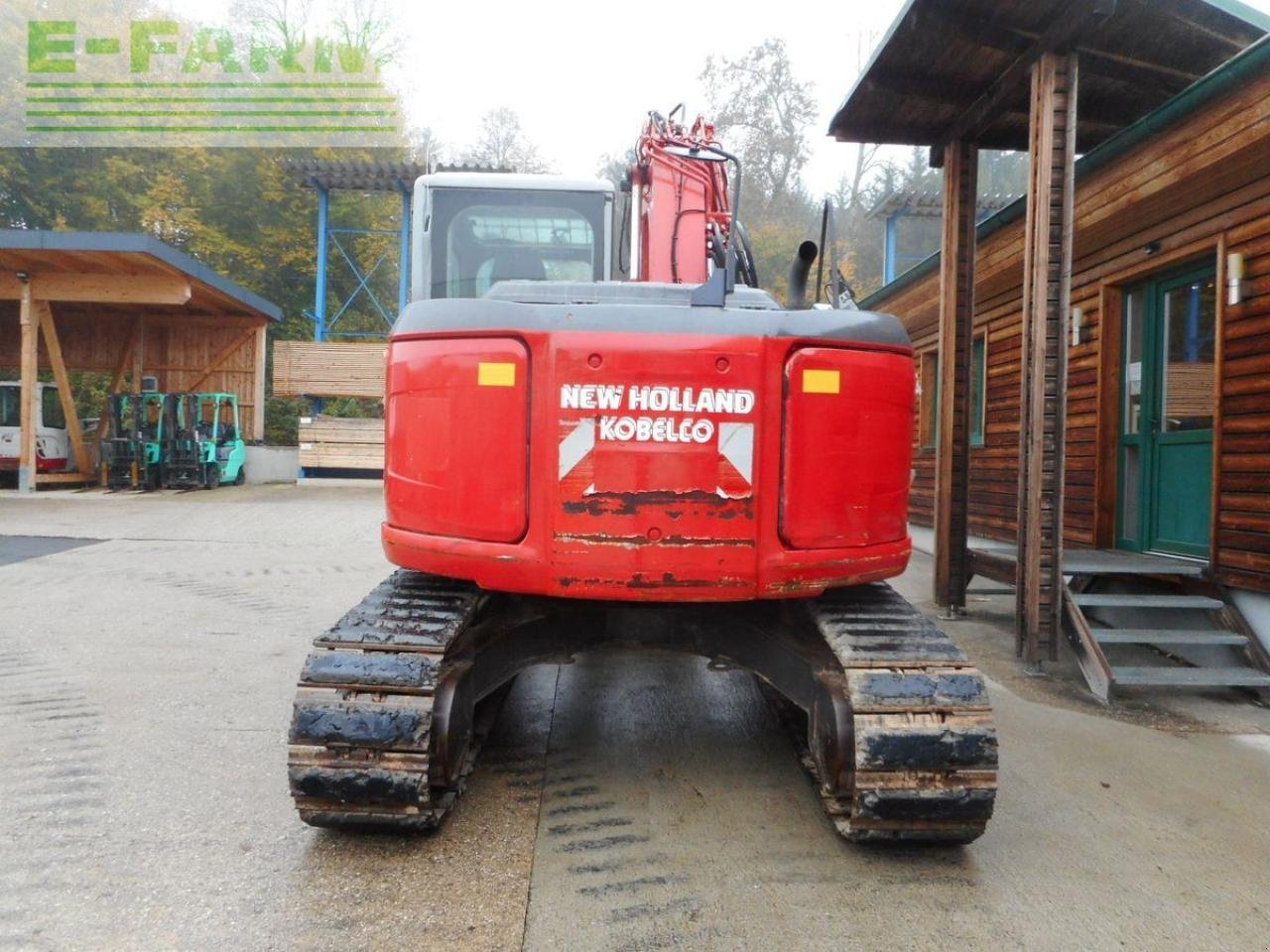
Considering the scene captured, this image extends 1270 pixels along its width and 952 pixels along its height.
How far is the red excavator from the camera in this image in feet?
9.18

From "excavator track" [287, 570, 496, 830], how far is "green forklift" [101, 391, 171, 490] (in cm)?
1682

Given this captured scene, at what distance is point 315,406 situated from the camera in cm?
2084

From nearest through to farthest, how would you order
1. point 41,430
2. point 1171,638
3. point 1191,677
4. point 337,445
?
point 1191,677, point 1171,638, point 41,430, point 337,445

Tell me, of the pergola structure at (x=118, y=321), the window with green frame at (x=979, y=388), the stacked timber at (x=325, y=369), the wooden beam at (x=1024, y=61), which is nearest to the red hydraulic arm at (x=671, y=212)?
the wooden beam at (x=1024, y=61)

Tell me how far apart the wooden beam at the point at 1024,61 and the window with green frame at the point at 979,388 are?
2557 millimetres

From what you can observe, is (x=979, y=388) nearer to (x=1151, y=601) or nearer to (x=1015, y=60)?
(x=1015, y=60)

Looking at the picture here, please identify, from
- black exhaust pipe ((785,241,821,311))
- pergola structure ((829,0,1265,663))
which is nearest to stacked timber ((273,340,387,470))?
pergola structure ((829,0,1265,663))

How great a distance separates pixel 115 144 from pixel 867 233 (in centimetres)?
2802

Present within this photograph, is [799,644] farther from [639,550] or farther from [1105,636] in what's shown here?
[1105,636]

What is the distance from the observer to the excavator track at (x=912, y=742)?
2.73 meters

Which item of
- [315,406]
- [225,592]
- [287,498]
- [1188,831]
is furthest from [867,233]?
[1188,831]

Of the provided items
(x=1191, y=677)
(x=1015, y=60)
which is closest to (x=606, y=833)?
(x=1191, y=677)

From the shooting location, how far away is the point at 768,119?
34188mm

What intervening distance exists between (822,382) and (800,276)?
21.8 inches
